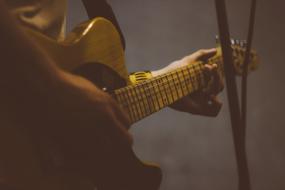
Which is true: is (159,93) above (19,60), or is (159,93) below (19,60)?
below

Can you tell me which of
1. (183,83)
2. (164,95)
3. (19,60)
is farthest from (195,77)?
(19,60)

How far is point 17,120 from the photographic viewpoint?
62cm

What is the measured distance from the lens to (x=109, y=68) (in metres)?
0.81

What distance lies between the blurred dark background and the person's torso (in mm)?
1055

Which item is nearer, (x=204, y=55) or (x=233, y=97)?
(x=233, y=97)

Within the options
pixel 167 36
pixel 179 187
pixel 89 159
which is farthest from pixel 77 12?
pixel 89 159

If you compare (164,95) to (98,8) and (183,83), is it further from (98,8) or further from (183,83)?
(98,8)

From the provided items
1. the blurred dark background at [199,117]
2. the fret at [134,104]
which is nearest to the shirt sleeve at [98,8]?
the fret at [134,104]

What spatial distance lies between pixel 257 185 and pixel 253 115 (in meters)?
0.33

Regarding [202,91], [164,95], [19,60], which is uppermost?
[19,60]

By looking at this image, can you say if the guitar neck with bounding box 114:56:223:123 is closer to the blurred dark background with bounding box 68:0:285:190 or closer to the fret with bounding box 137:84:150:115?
the fret with bounding box 137:84:150:115

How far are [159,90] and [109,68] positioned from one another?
175 millimetres

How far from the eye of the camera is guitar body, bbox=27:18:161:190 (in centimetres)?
72

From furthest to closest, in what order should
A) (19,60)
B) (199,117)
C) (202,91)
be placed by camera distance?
(199,117), (202,91), (19,60)
